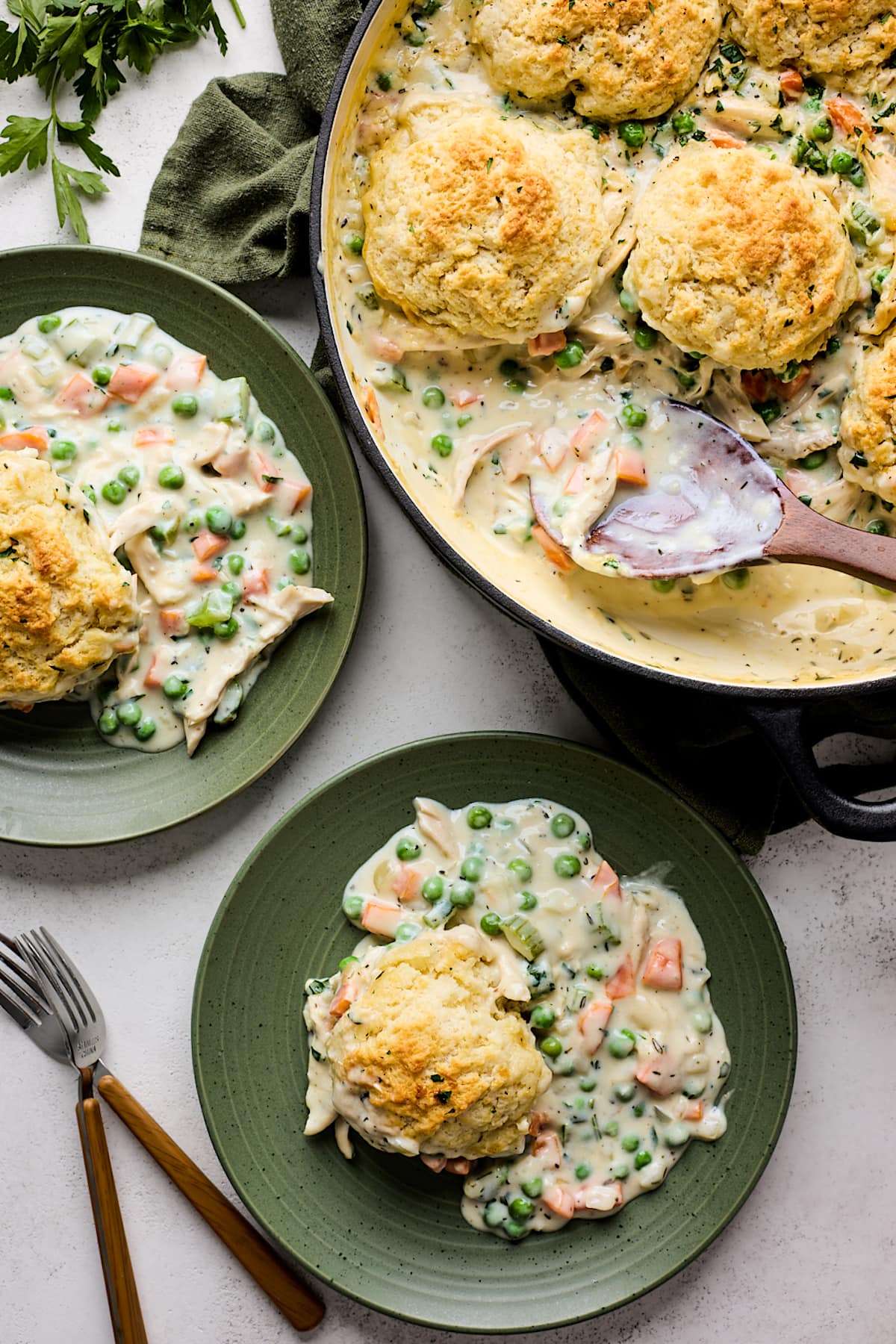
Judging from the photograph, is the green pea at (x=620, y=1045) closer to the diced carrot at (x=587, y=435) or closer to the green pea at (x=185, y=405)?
the diced carrot at (x=587, y=435)

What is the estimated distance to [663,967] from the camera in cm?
263

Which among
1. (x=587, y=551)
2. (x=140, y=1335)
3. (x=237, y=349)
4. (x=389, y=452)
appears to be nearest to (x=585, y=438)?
(x=587, y=551)

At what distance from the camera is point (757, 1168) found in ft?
8.64

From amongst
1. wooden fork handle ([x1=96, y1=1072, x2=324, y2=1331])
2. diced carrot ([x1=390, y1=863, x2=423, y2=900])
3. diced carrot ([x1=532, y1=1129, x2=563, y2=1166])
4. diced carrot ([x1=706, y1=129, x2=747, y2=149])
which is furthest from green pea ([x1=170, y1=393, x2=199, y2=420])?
diced carrot ([x1=532, y1=1129, x2=563, y2=1166])

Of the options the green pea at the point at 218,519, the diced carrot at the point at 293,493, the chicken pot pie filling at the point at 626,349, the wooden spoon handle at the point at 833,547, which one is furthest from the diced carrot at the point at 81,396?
Answer: the wooden spoon handle at the point at 833,547

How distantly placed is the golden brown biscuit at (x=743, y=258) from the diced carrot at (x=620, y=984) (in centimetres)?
145

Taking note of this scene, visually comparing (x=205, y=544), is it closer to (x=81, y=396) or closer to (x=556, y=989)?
(x=81, y=396)

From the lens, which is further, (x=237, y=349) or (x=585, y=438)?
(x=237, y=349)

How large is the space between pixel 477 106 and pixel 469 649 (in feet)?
4.23

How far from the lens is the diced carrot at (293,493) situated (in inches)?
105

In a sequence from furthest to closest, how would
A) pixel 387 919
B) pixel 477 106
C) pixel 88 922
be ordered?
1. pixel 88 922
2. pixel 387 919
3. pixel 477 106

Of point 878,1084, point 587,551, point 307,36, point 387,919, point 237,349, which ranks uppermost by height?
point 307,36

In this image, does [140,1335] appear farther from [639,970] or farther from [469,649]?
[469,649]

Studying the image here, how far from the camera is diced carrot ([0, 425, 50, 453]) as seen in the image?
8.27ft
